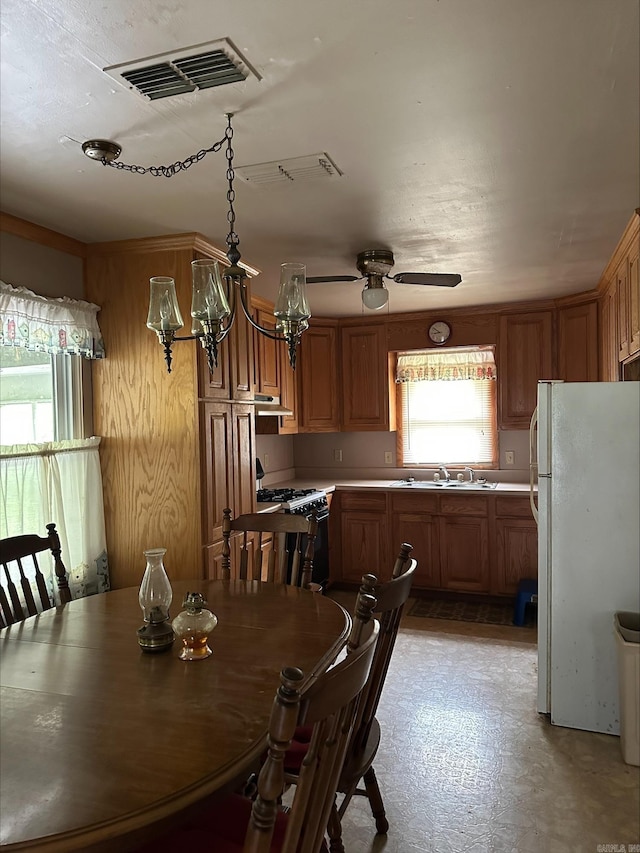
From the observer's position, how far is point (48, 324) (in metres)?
2.86

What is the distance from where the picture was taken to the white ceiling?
4.74 feet

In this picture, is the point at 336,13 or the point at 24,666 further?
the point at 24,666

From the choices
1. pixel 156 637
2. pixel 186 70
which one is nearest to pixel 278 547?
pixel 156 637

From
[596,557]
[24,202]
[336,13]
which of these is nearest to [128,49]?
[336,13]

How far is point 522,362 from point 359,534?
1959mm

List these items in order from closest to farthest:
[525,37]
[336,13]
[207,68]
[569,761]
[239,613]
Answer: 1. [336,13]
2. [525,37]
3. [207,68]
4. [239,613]
5. [569,761]

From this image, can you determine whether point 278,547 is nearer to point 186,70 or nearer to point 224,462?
point 224,462

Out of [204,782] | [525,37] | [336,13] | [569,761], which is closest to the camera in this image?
[204,782]

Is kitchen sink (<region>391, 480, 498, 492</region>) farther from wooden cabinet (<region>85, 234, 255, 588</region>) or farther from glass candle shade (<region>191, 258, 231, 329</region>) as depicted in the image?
glass candle shade (<region>191, 258, 231, 329</region>)

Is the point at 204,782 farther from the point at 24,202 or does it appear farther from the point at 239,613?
the point at 24,202

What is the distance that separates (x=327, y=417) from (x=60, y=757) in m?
4.36

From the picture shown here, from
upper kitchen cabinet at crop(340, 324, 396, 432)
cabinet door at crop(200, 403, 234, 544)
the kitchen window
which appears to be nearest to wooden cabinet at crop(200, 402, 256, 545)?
cabinet door at crop(200, 403, 234, 544)

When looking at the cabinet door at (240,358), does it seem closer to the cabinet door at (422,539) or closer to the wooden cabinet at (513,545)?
the cabinet door at (422,539)

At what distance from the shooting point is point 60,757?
3.88 ft
